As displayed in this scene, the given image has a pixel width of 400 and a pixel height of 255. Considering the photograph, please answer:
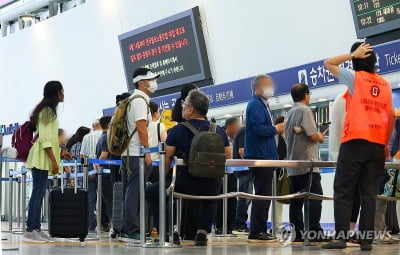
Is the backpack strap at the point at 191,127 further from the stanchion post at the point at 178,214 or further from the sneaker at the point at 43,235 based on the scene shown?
the sneaker at the point at 43,235

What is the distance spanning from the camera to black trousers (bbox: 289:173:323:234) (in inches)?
303

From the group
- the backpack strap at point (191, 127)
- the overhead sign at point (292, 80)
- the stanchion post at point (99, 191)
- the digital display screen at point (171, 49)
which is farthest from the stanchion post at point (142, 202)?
the digital display screen at point (171, 49)

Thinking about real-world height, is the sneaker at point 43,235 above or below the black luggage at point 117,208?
below

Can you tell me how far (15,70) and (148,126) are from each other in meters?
16.2

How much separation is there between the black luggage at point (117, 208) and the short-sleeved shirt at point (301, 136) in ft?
7.05

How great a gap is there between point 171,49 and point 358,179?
34.0ft

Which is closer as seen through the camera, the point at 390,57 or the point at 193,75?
the point at 390,57

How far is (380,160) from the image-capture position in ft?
21.0

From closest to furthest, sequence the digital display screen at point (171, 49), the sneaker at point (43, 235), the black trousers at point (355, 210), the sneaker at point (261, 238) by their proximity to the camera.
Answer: the black trousers at point (355, 210) → the sneaker at point (261, 238) → the sneaker at point (43, 235) → the digital display screen at point (171, 49)

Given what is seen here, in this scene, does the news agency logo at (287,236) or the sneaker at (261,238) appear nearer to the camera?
the news agency logo at (287,236)

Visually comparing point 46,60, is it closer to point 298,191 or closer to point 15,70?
point 15,70

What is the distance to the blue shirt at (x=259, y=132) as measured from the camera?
7613 mm

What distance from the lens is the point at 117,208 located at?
8883 millimetres

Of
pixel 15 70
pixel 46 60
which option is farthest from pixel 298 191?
pixel 15 70
